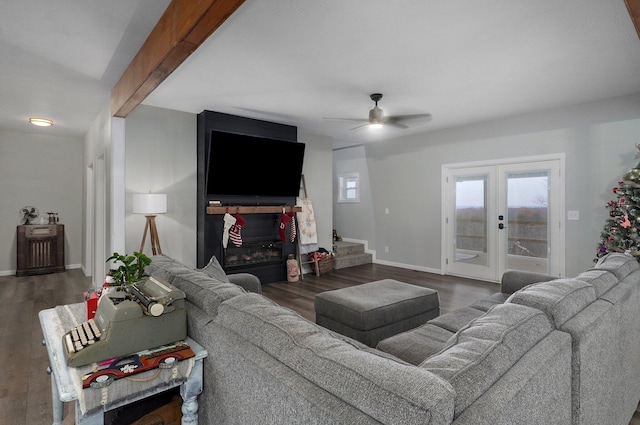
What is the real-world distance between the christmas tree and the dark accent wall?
13.6 ft

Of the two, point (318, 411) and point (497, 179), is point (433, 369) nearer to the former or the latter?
point (318, 411)

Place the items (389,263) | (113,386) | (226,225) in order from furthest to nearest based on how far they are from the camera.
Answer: (389,263)
(226,225)
(113,386)

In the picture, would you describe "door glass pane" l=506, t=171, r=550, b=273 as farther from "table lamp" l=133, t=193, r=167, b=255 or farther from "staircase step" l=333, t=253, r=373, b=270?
"table lamp" l=133, t=193, r=167, b=255

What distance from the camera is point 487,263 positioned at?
548cm

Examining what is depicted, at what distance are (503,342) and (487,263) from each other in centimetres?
493

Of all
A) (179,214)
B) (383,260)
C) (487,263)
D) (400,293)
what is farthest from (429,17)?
(383,260)

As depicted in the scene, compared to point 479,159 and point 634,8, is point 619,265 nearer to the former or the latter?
point 634,8

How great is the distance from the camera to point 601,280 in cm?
174

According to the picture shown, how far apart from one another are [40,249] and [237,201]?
12.0ft

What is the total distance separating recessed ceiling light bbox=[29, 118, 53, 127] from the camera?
16.5ft

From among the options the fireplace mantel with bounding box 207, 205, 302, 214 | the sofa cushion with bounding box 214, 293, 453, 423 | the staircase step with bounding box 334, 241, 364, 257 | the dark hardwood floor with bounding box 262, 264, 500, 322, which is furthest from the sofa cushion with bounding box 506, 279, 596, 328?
the staircase step with bounding box 334, 241, 364, 257

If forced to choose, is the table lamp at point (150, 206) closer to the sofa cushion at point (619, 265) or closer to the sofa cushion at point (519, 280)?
the sofa cushion at point (519, 280)

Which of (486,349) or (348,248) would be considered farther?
(348,248)

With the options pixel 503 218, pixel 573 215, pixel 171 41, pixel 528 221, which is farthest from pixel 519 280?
pixel 171 41
